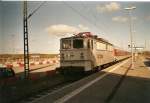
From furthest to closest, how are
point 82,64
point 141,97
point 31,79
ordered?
point 82,64 → point 31,79 → point 141,97

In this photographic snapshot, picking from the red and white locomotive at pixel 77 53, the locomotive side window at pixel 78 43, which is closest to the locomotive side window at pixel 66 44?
the red and white locomotive at pixel 77 53

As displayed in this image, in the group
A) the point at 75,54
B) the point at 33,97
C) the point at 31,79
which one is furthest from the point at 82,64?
the point at 33,97

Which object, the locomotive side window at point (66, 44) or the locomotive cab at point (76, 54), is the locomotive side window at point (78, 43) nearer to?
the locomotive cab at point (76, 54)

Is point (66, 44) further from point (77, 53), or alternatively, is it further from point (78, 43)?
point (77, 53)

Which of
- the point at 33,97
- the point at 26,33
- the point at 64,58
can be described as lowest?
the point at 33,97

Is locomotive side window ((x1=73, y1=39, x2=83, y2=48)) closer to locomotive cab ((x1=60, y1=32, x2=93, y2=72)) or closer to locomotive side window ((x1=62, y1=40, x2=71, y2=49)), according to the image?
locomotive cab ((x1=60, y1=32, x2=93, y2=72))

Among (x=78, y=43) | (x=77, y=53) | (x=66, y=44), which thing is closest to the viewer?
(x=77, y=53)

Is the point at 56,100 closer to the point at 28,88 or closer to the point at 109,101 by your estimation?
the point at 109,101

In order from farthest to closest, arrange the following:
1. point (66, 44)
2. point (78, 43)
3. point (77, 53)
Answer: point (66, 44) < point (78, 43) < point (77, 53)

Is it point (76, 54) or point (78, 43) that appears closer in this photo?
point (76, 54)

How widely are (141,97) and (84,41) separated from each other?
36.4 ft

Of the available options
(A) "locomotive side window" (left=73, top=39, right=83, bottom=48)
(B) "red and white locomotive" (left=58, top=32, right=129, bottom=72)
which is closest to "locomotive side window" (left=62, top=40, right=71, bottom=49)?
(B) "red and white locomotive" (left=58, top=32, right=129, bottom=72)

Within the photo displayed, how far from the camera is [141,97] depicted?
1218 centimetres

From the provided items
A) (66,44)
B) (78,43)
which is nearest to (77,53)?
(78,43)
